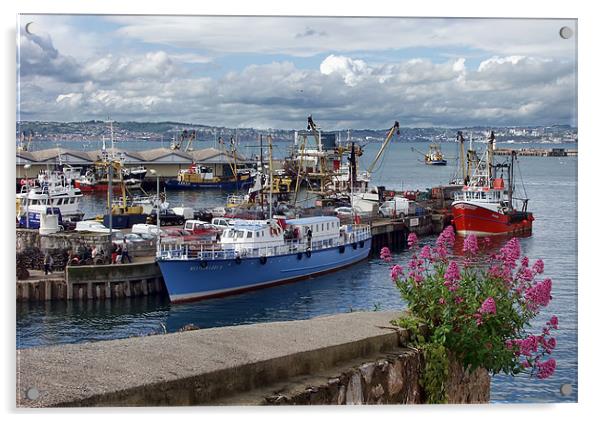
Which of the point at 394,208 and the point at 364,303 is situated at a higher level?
the point at 394,208

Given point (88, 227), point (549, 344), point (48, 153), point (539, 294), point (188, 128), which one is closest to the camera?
point (539, 294)

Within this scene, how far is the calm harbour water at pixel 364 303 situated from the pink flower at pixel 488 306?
1044 mm

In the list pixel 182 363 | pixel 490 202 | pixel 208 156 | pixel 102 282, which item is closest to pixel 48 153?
pixel 102 282

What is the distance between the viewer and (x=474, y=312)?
22.4 ft

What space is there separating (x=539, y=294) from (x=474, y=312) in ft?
1.82

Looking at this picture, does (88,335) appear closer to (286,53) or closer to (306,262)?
(306,262)

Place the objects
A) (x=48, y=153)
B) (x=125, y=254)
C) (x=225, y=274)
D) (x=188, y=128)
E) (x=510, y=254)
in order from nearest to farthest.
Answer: (x=510, y=254) → (x=188, y=128) → (x=48, y=153) → (x=225, y=274) → (x=125, y=254)

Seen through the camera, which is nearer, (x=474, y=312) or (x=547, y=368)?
(x=474, y=312)

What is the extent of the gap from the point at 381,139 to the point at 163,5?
4305 mm

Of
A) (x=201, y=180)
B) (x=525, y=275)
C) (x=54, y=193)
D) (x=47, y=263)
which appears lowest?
(x=47, y=263)

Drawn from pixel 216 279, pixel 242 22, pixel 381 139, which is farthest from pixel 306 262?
pixel 242 22

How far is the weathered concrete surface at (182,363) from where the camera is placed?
17.9 ft

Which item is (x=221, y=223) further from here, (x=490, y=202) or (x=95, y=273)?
(x=490, y=202)

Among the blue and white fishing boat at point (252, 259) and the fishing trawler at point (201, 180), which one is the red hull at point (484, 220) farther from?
the fishing trawler at point (201, 180)
